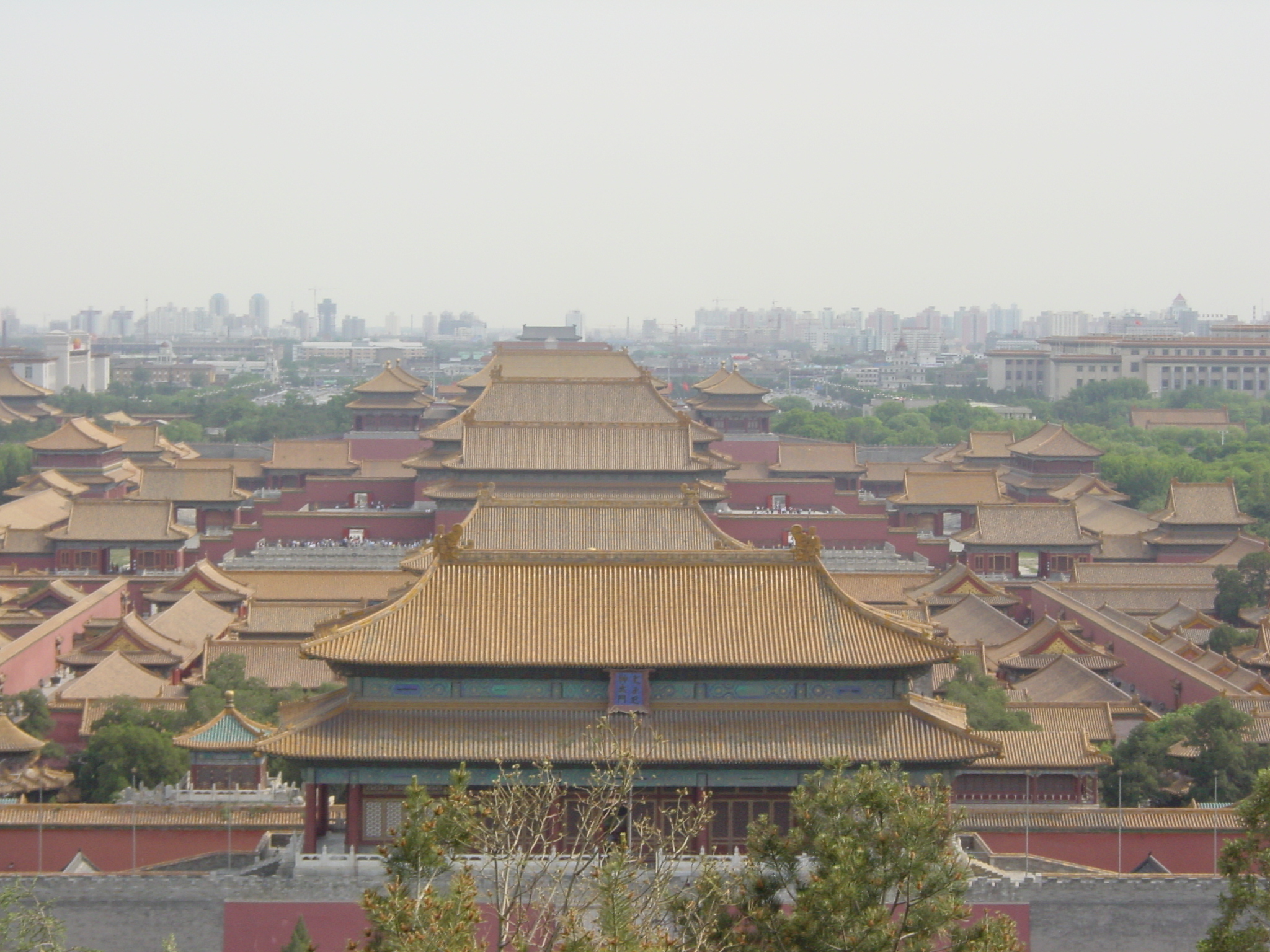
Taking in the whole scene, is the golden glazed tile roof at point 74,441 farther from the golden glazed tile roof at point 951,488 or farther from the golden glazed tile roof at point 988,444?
the golden glazed tile roof at point 988,444

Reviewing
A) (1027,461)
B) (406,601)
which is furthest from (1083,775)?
(1027,461)

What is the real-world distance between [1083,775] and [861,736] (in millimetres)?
6211

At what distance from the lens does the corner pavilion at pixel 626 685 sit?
1894cm

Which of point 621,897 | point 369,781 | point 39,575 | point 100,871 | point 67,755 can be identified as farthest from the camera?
point 39,575

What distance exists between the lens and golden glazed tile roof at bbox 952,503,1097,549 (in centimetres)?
4353

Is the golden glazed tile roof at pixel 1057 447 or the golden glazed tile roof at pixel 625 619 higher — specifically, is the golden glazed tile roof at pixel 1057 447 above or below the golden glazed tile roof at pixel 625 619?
below

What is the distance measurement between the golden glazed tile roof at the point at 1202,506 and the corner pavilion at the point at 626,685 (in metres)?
28.0

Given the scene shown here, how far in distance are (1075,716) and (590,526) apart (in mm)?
9032

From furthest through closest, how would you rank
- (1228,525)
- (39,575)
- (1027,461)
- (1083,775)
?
1. (1027,461)
2. (1228,525)
3. (39,575)
4. (1083,775)

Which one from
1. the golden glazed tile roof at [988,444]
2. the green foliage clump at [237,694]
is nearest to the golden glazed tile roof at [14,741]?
the green foliage clump at [237,694]

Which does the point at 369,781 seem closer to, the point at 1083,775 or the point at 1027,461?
the point at 1083,775

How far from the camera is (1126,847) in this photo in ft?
74.8

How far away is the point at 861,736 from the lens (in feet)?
62.7

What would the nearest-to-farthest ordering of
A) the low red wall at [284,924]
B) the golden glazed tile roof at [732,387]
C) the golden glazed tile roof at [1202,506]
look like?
the low red wall at [284,924]
the golden glazed tile roof at [1202,506]
the golden glazed tile roof at [732,387]
